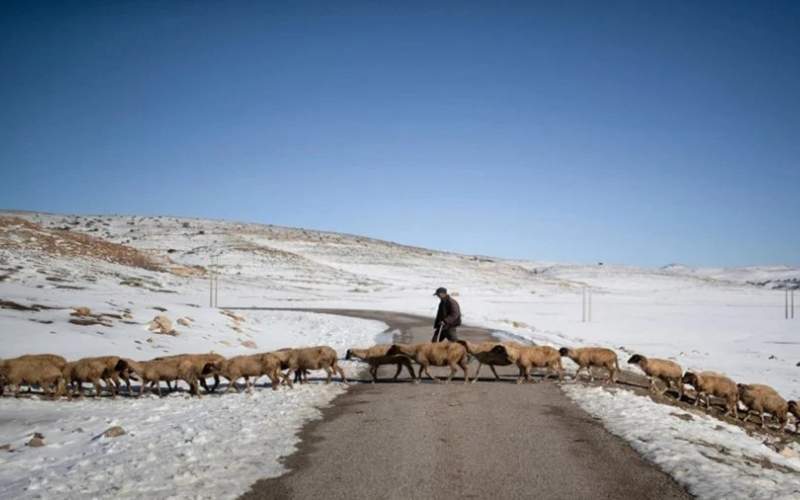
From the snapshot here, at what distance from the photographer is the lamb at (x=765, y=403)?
14984 millimetres

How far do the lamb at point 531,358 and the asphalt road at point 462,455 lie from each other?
3083 millimetres

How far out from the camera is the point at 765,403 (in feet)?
49.4

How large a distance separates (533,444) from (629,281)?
14889 centimetres

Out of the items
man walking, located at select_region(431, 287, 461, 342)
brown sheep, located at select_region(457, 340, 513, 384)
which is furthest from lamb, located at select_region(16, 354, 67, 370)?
brown sheep, located at select_region(457, 340, 513, 384)

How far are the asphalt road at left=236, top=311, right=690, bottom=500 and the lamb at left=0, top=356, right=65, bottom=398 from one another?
7.18 metres

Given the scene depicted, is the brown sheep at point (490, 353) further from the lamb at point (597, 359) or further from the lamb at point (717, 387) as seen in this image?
the lamb at point (717, 387)

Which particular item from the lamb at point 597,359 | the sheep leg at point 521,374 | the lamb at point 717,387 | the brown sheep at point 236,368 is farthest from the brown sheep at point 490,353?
the brown sheep at point 236,368

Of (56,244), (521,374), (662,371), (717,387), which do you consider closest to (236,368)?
(521,374)

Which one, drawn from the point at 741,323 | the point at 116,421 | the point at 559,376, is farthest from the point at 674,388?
the point at 741,323

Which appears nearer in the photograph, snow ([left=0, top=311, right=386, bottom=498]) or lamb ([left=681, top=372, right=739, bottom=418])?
snow ([left=0, top=311, right=386, bottom=498])

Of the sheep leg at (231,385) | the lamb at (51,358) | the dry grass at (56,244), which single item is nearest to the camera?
the lamb at (51,358)

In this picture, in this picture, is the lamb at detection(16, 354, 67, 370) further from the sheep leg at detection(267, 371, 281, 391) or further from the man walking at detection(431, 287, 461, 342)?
the man walking at detection(431, 287, 461, 342)

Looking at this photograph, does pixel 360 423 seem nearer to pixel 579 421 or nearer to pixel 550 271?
pixel 579 421

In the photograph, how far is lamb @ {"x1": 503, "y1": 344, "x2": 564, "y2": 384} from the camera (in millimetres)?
16750
